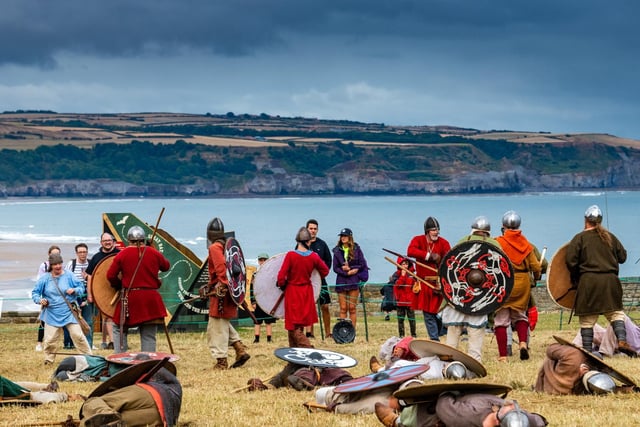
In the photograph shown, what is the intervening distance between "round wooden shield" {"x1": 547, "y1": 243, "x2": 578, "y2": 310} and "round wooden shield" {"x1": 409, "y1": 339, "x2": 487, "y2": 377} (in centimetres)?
313

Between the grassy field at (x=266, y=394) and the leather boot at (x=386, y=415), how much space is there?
0.20 m

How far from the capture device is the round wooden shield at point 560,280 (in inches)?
588

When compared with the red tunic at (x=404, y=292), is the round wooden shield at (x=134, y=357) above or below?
above

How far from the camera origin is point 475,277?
46.5 feet

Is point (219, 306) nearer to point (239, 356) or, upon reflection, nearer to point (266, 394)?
point (239, 356)

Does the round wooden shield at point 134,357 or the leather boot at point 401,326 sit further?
the leather boot at point 401,326

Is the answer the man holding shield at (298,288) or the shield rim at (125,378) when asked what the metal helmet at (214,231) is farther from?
the shield rim at (125,378)

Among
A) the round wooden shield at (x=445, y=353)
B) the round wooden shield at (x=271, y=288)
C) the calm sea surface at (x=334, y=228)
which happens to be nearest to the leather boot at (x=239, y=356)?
the round wooden shield at (x=271, y=288)

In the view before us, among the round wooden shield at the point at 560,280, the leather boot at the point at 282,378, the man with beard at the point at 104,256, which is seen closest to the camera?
the leather boot at the point at 282,378

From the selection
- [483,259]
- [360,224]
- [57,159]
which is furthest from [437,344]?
[57,159]

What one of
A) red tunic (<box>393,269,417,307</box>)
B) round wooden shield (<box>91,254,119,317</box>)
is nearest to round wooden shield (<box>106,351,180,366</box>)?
round wooden shield (<box>91,254,119,317</box>)

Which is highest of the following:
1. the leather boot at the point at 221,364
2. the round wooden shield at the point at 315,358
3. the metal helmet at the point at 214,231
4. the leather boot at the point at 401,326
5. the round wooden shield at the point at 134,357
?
the metal helmet at the point at 214,231

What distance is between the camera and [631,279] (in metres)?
29.8

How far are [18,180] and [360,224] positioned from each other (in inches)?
3654
